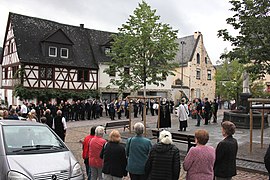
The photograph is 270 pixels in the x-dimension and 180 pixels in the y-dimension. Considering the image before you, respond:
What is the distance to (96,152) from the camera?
20.1 feet

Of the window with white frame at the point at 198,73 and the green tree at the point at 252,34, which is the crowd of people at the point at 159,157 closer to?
the green tree at the point at 252,34

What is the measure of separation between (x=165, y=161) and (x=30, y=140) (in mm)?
3226

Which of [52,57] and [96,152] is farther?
[52,57]

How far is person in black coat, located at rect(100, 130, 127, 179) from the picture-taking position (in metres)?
5.40

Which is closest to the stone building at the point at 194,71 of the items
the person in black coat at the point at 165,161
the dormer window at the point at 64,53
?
the dormer window at the point at 64,53

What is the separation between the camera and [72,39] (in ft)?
110

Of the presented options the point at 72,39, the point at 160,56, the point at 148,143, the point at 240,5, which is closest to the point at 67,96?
the point at 72,39

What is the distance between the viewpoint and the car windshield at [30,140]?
579cm

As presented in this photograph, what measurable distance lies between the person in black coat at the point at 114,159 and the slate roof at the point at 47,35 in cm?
2446

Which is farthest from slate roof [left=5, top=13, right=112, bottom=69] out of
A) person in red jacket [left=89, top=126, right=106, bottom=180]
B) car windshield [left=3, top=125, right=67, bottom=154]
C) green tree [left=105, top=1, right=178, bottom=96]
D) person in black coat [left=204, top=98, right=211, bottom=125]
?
person in red jacket [left=89, top=126, right=106, bottom=180]

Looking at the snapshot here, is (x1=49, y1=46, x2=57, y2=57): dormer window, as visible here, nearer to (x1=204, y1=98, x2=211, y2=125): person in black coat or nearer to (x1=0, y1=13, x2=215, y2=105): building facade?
(x1=0, y1=13, x2=215, y2=105): building facade

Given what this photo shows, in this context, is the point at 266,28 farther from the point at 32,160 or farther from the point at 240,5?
the point at 32,160

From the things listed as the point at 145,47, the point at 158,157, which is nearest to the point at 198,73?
the point at 145,47

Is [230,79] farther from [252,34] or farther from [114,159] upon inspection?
[114,159]
